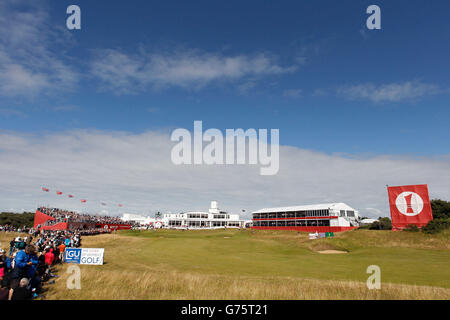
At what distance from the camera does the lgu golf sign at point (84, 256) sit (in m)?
25.8

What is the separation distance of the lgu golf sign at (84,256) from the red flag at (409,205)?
53188 millimetres

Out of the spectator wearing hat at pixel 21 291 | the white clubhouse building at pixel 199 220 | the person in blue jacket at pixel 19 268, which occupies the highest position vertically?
the person in blue jacket at pixel 19 268

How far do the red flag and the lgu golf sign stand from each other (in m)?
53.2

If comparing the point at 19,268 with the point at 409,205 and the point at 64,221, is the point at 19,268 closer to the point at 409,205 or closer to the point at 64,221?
the point at 409,205

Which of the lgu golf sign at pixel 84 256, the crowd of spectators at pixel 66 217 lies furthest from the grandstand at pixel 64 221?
the lgu golf sign at pixel 84 256

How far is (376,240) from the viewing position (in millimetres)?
49781

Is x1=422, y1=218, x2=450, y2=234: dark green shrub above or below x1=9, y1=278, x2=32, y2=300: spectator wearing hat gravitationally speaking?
below

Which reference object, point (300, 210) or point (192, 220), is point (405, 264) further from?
point (192, 220)

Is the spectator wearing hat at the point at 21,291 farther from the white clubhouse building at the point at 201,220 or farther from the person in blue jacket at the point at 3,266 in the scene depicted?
the white clubhouse building at the point at 201,220

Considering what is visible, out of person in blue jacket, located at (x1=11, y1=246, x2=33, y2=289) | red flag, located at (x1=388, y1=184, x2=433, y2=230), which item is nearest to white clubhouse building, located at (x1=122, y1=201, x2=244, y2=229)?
red flag, located at (x1=388, y1=184, x2=433, y2=230)

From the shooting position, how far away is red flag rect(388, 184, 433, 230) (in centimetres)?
5175

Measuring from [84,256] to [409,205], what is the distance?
186 ft

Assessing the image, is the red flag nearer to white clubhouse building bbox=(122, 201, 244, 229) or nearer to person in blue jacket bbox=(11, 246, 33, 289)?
person in blue jacket bbox=(11, 246, 33, 289)

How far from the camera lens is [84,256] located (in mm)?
26266
